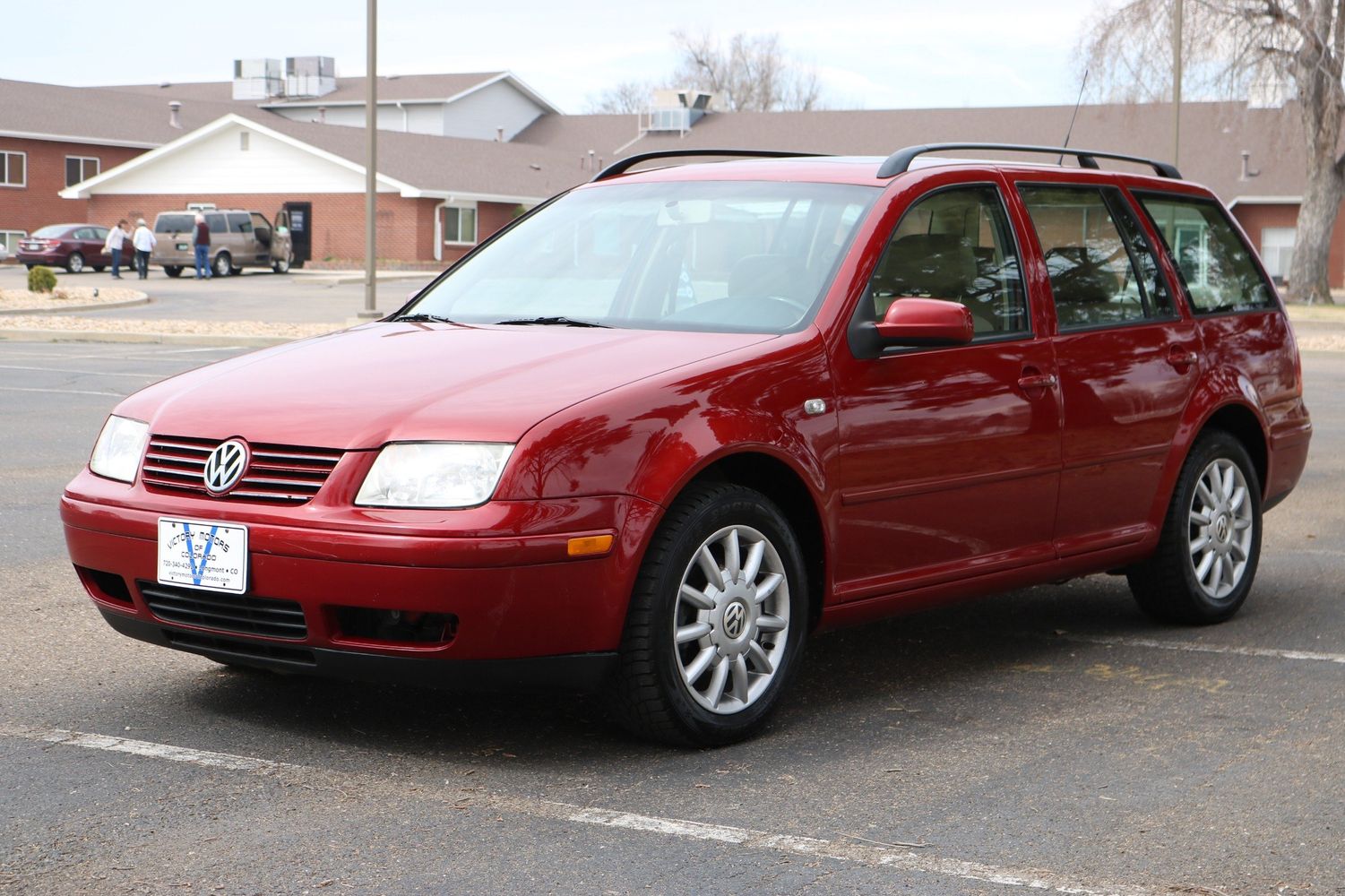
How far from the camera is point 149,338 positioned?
83.9 feet

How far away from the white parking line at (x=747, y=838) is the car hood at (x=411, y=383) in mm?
852

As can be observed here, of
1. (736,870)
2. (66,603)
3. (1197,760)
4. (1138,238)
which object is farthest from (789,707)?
(66,603)

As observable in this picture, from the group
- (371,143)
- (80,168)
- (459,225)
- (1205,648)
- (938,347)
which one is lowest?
(1205,648)

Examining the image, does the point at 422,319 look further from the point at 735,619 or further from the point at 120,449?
the point at 735,619

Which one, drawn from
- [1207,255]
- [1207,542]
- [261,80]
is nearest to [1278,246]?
[261,80]

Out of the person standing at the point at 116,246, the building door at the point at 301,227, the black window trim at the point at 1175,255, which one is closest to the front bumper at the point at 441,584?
the black window trim at the point at 1175,255

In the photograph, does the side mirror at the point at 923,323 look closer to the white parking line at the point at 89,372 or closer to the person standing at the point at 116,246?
the white parking line at the point at 89,372

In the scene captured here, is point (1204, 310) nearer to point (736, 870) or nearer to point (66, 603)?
point (736, 870)

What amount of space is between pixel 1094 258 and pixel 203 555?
3.44m

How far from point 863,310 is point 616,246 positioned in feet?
3.07

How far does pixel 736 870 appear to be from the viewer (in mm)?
3846

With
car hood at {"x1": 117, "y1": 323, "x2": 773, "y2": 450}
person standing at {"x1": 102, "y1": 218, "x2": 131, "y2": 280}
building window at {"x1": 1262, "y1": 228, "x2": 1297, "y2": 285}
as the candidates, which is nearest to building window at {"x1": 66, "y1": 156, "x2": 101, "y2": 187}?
person standing at {"x1": 102, "y1": 218, "x2": 131, "y2": 280}

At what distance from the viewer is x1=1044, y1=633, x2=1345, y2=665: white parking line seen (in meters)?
6.25

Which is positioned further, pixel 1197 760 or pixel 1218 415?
pixel 1218 415
